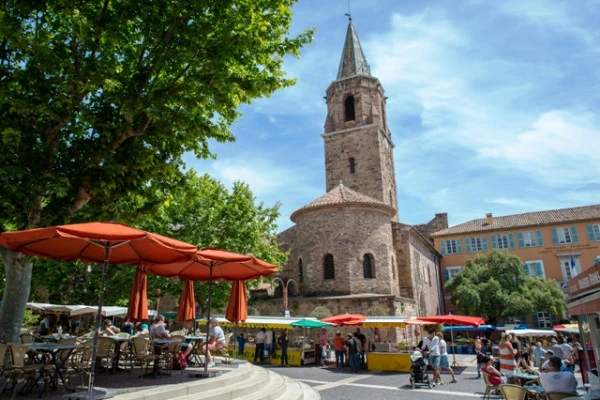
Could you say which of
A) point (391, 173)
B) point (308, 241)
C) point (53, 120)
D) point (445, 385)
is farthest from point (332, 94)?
point (53, 120)

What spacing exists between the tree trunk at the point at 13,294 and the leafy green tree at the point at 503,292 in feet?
97.4

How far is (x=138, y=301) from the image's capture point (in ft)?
28.7

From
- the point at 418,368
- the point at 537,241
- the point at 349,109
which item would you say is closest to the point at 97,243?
the point at 418,368

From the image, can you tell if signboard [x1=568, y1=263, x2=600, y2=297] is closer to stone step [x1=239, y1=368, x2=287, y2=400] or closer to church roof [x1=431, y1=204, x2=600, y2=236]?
stone step [x1=239, y1=368, x2=287, y2=400]

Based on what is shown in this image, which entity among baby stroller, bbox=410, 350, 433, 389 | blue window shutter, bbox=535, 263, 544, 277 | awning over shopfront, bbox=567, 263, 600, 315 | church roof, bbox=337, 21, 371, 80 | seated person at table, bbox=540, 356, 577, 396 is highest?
church roof, bbox=337, 21, 371, 80

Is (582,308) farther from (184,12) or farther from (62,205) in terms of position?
(62,205)

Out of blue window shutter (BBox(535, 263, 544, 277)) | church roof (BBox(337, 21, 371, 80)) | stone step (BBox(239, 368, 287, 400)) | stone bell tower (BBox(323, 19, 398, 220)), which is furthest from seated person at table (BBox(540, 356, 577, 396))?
blue window shutter (BBox(535, 263, 544, 277))

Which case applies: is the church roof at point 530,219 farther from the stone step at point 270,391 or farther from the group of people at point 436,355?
the stone step at point 270,391

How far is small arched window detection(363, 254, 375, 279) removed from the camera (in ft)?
79.9

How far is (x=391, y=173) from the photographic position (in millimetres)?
35156

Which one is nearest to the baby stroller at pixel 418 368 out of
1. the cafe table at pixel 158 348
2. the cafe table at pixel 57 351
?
the cafe table at pixel 158 348

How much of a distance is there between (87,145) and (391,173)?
2935 cm

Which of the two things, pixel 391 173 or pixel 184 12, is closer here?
pixel 184 12

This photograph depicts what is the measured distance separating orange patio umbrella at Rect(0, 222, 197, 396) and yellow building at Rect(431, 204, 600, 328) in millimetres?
33760
